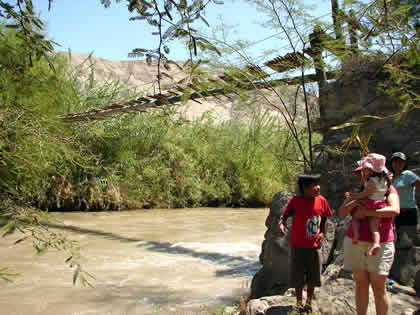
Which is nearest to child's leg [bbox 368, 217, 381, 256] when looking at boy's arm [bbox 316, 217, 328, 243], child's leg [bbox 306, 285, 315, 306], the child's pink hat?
the child's pink hat

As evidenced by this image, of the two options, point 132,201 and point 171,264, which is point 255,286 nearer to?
point 171,264

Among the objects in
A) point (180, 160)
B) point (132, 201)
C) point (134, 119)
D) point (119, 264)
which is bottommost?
point (119, 264)

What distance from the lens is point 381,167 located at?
2766 mm

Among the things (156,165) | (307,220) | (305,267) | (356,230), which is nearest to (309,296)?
(305,267)

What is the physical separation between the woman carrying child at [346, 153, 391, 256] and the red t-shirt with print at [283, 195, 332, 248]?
0.39m

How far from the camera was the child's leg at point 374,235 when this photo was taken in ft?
8.80

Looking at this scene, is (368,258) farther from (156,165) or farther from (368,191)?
(156,165)

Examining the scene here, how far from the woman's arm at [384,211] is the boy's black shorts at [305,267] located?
54 cm

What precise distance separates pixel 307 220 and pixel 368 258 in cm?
54

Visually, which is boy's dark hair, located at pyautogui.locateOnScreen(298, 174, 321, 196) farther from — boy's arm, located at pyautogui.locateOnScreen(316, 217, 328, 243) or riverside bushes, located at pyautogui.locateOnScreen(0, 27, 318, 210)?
riverside bushes, located at pyautogui.locateOnScreen(0, 27, 318, 210)

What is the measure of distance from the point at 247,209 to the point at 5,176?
882 cm

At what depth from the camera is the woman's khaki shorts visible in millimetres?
2740

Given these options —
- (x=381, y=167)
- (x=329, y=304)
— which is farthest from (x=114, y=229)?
(x=381, y=167)

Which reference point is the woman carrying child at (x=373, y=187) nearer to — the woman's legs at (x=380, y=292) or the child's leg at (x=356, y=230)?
the child's leg at (x=356, y=230)
